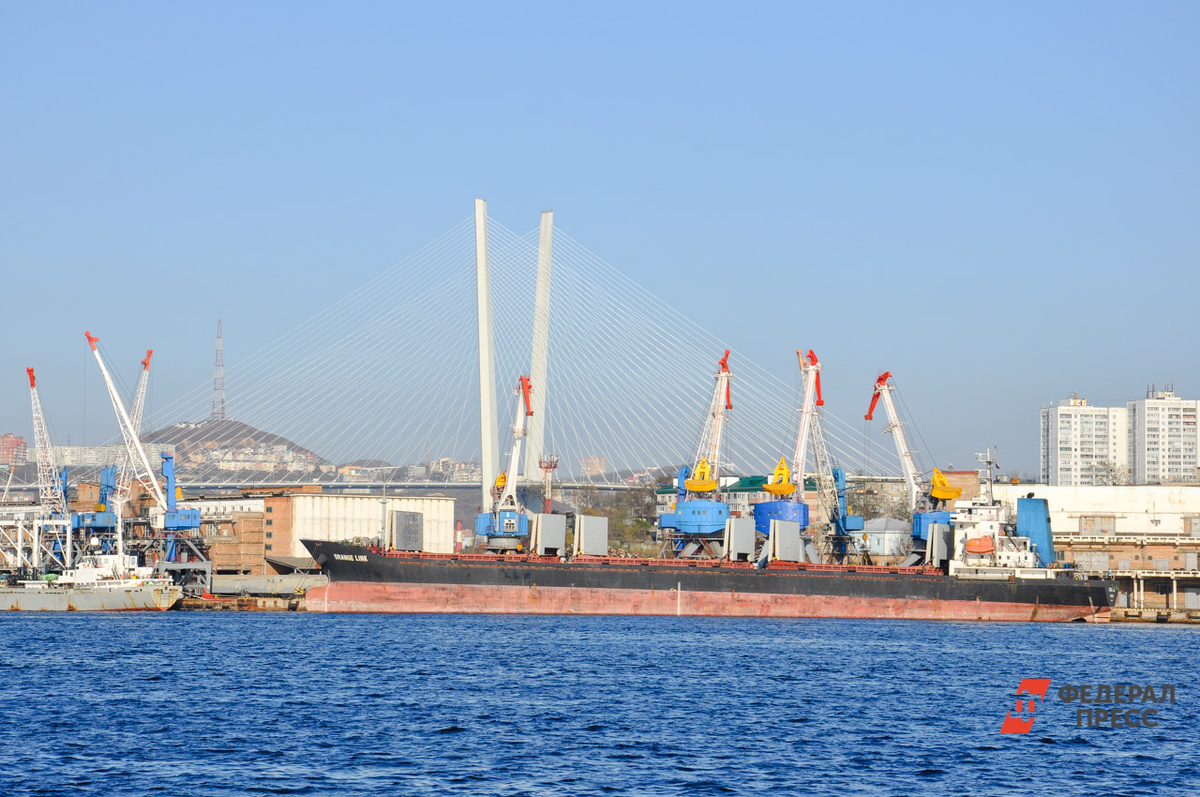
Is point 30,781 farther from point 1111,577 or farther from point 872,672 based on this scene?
point 1111,577

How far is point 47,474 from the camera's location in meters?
88.8

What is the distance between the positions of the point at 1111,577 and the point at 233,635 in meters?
55.3

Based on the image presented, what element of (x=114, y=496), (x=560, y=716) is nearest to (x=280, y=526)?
(x=114, y=496)

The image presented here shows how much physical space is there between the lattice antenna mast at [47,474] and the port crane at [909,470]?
52292 millimetres

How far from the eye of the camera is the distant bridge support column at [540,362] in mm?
93375

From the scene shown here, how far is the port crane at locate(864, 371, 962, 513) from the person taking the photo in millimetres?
81137

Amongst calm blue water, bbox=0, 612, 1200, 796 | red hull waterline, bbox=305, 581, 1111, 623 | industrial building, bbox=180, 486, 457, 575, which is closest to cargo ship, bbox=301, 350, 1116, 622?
red hull waterline, bbox=305, 581, 1111, 623

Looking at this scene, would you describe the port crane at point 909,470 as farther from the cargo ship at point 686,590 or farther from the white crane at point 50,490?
the white crane at point 50,490

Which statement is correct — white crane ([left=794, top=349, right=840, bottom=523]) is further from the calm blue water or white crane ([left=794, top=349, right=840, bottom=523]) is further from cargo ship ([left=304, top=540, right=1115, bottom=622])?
the calm blue water

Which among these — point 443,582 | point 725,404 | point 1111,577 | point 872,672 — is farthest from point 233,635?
point 1111,577

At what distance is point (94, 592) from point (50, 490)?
18.9 meters

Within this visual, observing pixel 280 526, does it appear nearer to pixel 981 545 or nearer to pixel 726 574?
pixel 726 574

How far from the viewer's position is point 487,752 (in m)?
28.5

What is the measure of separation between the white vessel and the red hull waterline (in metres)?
8.85
